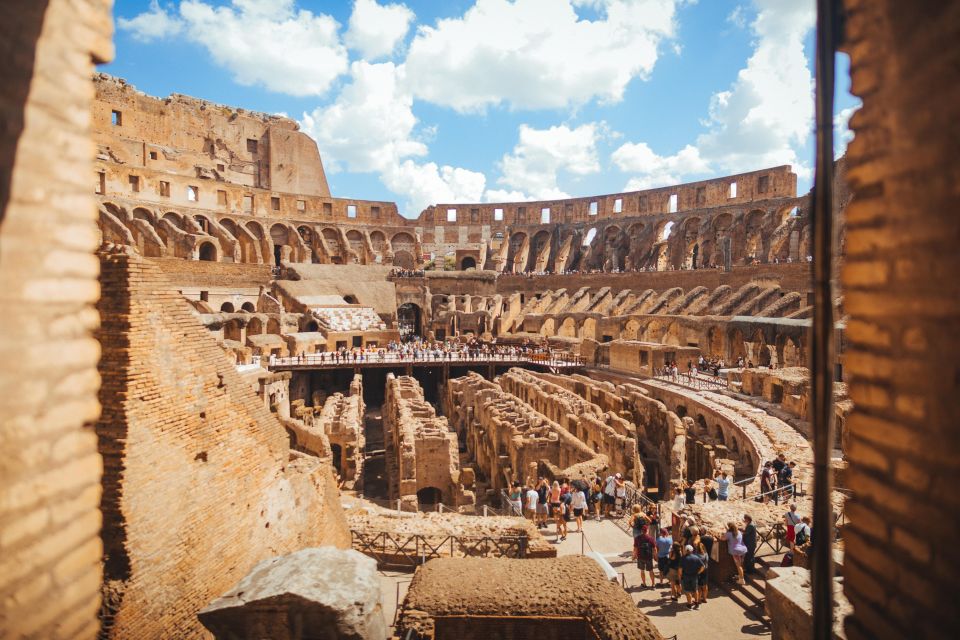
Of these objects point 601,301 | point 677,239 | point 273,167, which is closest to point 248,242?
point 273,167

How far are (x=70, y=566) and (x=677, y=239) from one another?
45.5 metres

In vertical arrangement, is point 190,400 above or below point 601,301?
below

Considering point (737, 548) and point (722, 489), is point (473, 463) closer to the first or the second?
point (722, 489)

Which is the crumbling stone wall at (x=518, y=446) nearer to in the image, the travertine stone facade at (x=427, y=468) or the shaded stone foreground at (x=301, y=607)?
the travertine stone facade at (x=427, y=468)

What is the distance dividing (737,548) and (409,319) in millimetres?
40128

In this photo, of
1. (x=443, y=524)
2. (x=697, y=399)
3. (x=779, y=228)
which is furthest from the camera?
(x=779, y=228)

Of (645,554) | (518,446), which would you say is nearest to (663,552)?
(645,554)

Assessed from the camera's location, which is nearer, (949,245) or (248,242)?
A: (949,245)

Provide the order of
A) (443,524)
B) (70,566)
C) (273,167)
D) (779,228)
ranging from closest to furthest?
(70,566)
(443,524)
(779,228)
(273,167)

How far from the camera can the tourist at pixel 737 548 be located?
744cm

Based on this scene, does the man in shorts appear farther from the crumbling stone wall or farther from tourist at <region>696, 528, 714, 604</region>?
the crumbling stone wall

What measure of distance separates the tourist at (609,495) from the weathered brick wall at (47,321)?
9349mm

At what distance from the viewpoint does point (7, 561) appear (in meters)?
2.13

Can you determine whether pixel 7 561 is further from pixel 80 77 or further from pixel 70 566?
pixel 80 77
